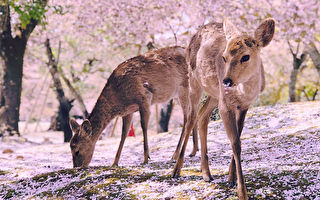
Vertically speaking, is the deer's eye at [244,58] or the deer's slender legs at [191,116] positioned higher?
the deer's eye at [244,58]

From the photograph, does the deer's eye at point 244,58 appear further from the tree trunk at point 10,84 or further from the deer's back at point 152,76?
the tree trunk at point 10,84

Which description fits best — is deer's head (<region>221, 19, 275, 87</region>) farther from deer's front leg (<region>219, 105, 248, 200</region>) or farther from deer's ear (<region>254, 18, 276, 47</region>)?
deer's front leg (<region>219, 105, 248, 200</region>)

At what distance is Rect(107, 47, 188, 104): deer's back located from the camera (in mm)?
6977

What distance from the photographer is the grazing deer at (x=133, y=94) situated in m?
6.49

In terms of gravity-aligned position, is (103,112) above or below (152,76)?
below

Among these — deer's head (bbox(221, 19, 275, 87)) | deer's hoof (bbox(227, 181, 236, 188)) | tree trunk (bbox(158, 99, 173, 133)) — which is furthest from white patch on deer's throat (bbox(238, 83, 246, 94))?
tree trunk (bbox(158, 99, 173, 133))

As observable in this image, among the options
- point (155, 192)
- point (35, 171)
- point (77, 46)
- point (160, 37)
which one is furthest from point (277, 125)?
point (77, 46)

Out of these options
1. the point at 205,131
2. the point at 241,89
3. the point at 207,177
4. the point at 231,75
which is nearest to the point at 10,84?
the point at 205,131

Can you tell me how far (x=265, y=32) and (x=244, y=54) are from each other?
322mm

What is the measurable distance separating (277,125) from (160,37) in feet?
32.3

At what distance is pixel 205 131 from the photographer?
4574 millimetres

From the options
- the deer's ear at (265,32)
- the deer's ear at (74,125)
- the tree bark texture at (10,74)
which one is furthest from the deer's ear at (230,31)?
the tree bark texture at (10,74)

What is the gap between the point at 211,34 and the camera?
466 centimetres

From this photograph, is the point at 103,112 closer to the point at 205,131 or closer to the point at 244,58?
the point at 205,131
